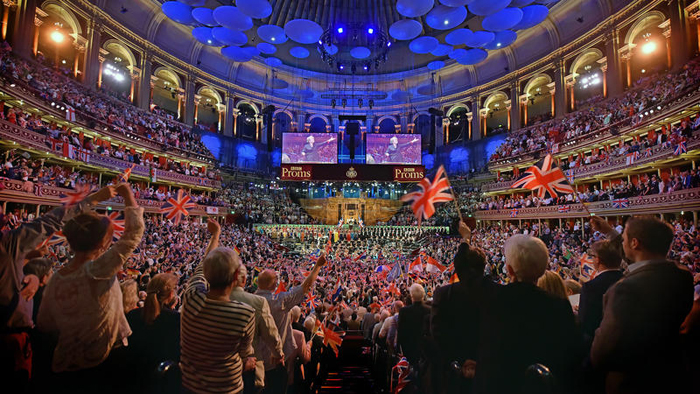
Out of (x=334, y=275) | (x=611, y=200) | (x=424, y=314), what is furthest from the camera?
(x=611, y=200)

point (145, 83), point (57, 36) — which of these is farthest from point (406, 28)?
point (57, 36)

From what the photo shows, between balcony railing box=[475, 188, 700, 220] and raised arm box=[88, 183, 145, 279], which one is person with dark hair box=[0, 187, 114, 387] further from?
balcony railing box=[475, 188, 700, 220]

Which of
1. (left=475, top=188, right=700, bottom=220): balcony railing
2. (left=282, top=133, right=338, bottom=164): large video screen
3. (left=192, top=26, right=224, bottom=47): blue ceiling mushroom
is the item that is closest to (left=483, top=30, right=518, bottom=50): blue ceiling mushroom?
(left=475, top=188, right=700, bottom=220): balcony railing

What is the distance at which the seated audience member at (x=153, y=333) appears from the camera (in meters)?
2.60

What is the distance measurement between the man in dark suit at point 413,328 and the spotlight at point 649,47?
2686 centimetres

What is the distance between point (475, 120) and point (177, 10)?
1022 inches

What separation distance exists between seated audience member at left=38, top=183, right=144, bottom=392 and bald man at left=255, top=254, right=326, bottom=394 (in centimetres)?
125

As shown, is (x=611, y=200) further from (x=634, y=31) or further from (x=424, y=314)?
(x=424, y=314)

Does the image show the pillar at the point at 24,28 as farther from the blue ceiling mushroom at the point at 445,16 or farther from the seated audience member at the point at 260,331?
the seated audience member at the point at 260,331

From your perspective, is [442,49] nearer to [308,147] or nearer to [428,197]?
[308,147]

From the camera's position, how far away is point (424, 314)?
3766 millimetres

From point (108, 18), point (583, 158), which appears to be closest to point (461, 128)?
point (583, 158)

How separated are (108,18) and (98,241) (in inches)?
1157

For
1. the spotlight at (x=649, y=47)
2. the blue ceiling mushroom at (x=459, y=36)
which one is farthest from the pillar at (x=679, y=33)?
the blue ceiling mushroom at (x=459, y=36)
